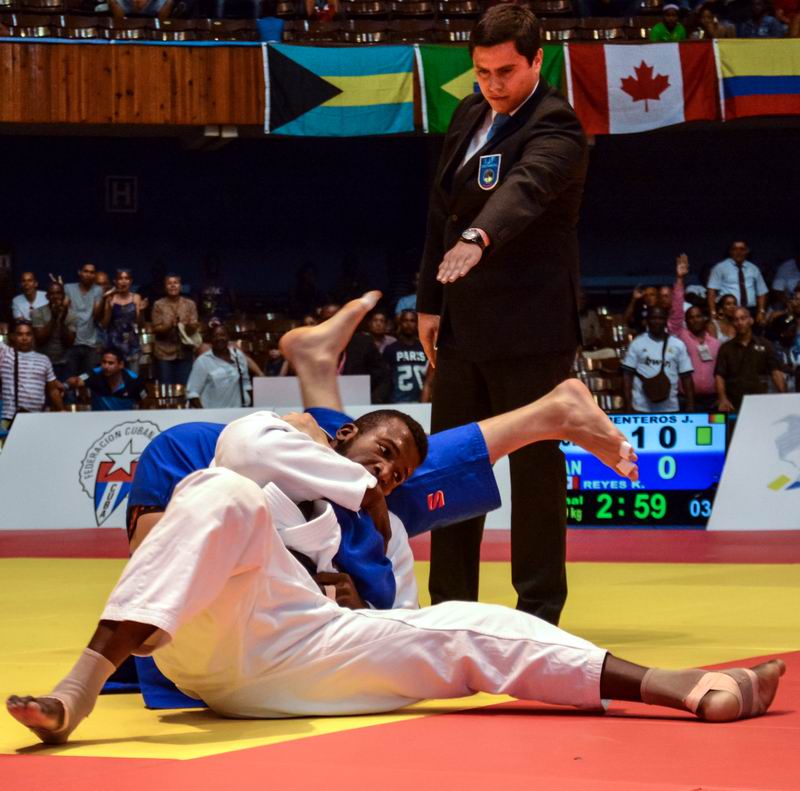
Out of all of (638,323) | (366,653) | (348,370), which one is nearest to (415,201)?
(638,323)

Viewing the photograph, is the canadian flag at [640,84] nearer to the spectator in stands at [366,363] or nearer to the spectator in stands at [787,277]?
the spectator in stands at [787,277]

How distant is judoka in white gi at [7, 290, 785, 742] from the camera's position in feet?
7.67

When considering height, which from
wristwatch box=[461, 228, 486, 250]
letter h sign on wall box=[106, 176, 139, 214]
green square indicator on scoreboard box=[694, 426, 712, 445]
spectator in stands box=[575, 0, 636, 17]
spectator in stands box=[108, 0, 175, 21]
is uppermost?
spectator in stands box=[575, 0, 636, 17]

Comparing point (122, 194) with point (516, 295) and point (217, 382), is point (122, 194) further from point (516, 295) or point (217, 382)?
point (516, 295)

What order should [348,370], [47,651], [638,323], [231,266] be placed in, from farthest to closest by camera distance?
[231,266], [638,323], [348,370], [47,651]

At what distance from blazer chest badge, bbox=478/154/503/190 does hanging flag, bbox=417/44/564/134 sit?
9.27 meters

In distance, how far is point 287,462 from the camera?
108 inches

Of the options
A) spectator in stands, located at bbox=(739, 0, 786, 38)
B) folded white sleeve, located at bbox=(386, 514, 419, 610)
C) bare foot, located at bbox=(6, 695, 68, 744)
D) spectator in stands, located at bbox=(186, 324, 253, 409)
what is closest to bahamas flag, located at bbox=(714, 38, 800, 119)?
spectator in stands, located at bbox=(739, 0, 786, 38)

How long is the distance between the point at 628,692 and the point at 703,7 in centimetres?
1314

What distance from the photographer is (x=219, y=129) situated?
545 inches

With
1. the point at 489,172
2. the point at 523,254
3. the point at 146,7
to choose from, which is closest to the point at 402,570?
the point at 523,254

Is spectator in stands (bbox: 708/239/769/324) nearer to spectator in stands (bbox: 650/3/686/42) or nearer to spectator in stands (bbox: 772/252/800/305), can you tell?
spectator in stands (bbox: 772/252/800/305)

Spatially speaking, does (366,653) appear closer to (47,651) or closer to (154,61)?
(47,651)

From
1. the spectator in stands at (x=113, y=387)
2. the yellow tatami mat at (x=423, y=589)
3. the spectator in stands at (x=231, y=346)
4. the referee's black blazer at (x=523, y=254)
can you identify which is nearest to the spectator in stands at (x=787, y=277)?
the spectator in stands at (x=231, y=346)
